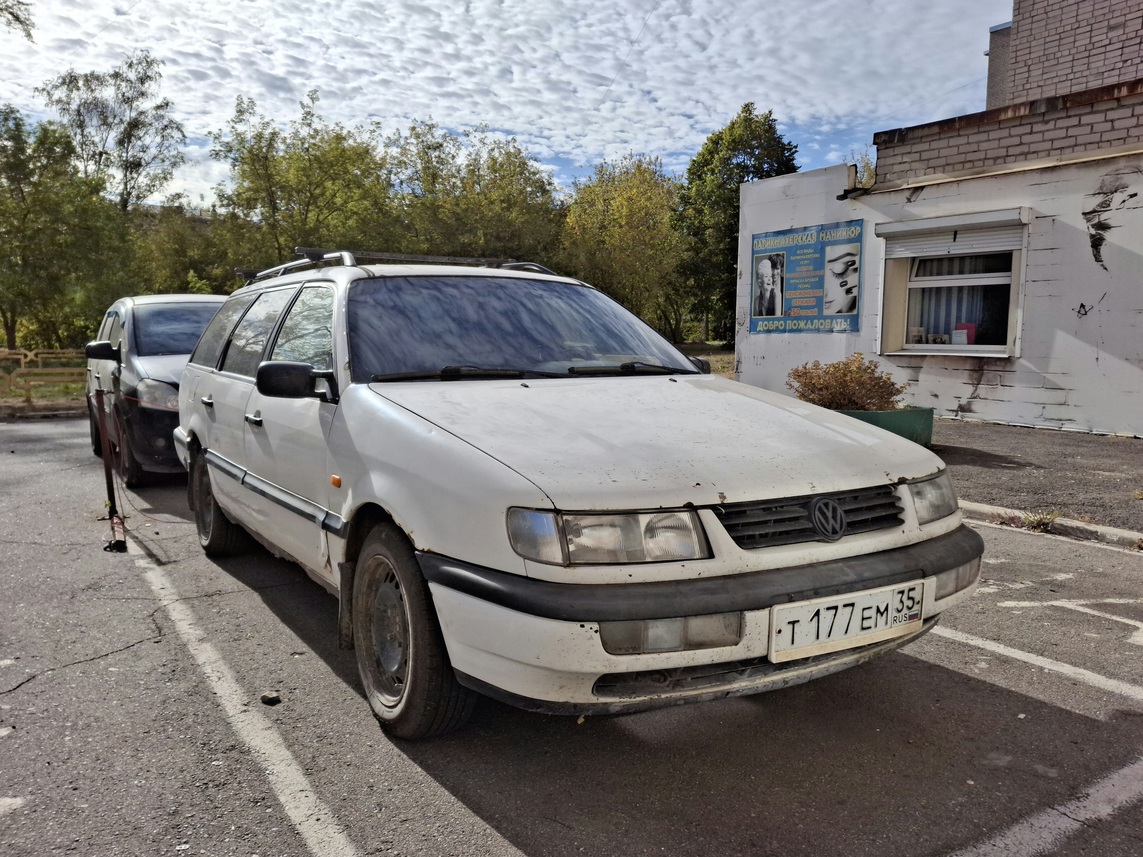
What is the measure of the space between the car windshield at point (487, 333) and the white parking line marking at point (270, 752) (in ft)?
4.26

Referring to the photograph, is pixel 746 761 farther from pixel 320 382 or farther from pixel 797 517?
pixel 320 382

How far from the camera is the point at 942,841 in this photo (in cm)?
232

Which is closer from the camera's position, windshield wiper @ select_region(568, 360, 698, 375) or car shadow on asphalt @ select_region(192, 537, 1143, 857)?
car shadow on asphalt @ select_region(192, 537, 1143, 857)

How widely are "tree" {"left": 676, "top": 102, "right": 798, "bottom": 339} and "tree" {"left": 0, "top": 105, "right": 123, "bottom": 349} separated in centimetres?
2209

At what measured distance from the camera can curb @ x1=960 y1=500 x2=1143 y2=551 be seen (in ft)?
18.6

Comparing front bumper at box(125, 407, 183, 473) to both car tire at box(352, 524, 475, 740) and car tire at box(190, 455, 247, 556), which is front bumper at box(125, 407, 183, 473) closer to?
car tire at box(190, 455, 247, 556)

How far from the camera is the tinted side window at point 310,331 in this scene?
3592 millimetres

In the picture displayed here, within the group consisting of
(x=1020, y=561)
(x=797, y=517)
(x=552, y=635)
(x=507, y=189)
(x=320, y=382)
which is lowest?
(x=1020, y=561)

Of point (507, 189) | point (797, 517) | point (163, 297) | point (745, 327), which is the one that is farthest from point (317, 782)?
point (507, 189)

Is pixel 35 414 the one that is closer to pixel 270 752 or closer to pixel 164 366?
pixel 164 366

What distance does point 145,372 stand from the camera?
731cm

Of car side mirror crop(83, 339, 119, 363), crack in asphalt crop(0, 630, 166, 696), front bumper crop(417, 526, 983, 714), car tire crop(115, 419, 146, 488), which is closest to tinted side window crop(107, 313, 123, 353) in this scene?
car side mirror crop(83, 339, 119, 363)

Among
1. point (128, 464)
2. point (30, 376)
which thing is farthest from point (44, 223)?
point (128, 464)

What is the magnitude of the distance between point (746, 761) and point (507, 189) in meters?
34.9
